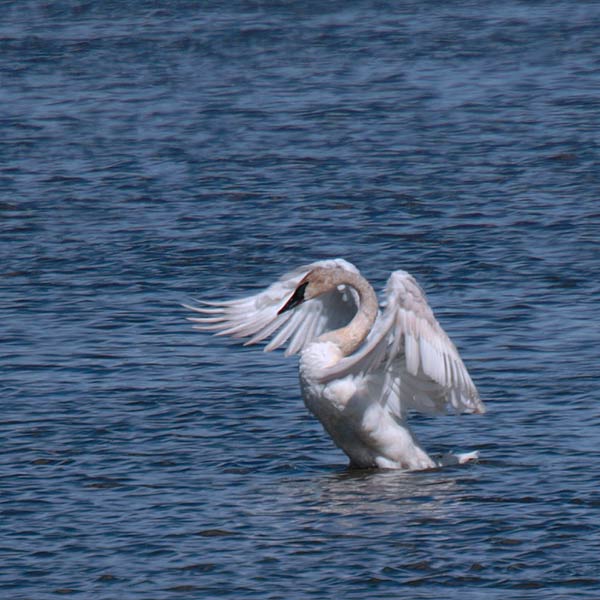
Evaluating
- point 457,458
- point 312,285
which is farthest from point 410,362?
point 312,285

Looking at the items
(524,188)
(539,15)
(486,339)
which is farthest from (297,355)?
(539,15)

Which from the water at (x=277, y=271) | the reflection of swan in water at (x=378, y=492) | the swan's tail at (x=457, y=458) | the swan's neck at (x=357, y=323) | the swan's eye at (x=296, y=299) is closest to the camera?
the water at (x=277, y=271)

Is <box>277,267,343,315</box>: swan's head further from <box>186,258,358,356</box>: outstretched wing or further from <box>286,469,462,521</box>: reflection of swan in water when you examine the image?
<box>286,469,462,521</box>: reflection of swan in water

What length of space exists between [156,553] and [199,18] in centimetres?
1925

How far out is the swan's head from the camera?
39.1 ft

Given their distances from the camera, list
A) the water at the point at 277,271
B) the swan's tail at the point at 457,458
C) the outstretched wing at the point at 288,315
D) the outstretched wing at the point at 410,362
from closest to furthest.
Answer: the water at the point at 277,271
the outstretched wing at the point at 410,362
the swan's tail at the point at 457,458
the outstretched wing at the point at 288,315

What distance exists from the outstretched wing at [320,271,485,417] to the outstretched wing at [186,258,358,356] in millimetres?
875

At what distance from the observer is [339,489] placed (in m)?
11.1

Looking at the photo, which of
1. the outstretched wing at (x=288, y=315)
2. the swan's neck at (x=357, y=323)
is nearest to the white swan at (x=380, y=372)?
the swan's neck at (x=357, y=323)

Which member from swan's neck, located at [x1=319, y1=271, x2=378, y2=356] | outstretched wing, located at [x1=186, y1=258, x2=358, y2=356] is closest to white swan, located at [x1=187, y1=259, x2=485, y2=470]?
swan's neck, located at [x1=319, y1=271, x2=378, y2=356]

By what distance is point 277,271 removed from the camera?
619 inches

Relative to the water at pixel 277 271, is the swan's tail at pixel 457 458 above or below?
below

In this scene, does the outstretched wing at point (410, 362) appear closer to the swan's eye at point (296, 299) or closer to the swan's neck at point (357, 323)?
the swan's neck at point (357, 323)

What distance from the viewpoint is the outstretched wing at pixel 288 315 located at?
12547mm
